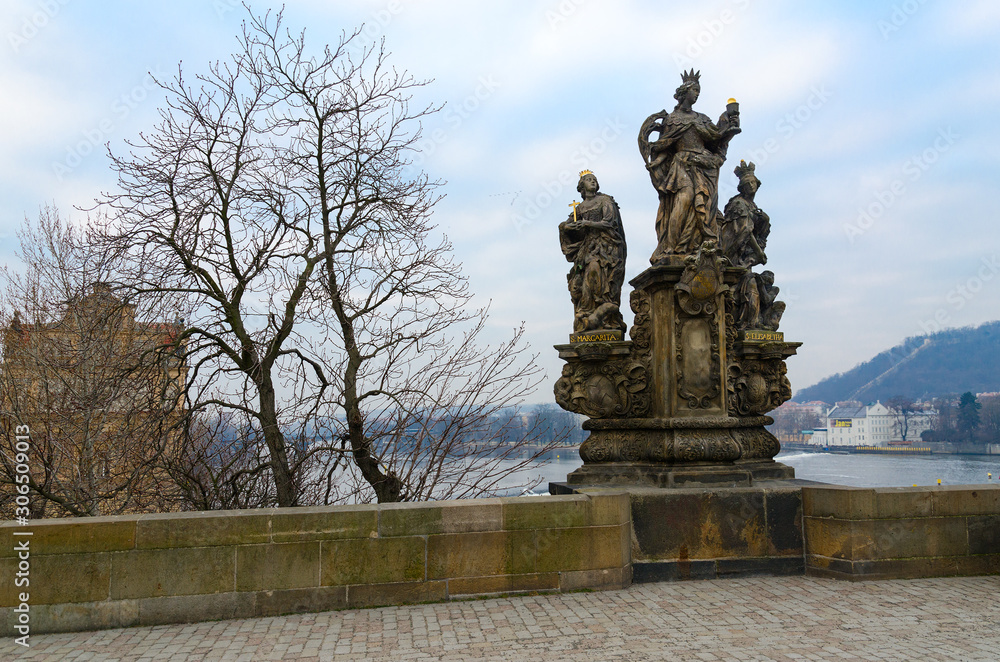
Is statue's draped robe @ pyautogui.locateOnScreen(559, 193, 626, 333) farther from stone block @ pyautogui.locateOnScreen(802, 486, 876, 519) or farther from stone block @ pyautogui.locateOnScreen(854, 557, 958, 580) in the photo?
stone block @ pyautogui.locateOnScreen(854, 557, 958, 580)

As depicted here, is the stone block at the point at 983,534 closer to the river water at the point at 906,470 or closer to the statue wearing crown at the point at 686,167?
the statue wearing crown at the point at 686,167

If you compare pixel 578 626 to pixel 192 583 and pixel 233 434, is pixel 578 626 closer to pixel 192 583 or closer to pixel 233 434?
pixel 192 583

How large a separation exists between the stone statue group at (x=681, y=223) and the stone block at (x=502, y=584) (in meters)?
2.52

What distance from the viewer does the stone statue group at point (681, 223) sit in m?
6.96

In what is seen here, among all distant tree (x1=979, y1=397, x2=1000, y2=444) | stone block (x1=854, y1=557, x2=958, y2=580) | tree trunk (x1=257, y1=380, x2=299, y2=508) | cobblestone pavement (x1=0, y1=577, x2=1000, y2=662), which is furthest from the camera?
distant tree (x1=979, y1=397, x2=1000, y2=444)

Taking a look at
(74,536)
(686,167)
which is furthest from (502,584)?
(686,167)

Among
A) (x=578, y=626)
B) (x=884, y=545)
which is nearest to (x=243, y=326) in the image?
(x=578, y=626)

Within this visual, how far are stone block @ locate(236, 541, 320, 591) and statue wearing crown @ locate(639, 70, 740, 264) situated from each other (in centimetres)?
410

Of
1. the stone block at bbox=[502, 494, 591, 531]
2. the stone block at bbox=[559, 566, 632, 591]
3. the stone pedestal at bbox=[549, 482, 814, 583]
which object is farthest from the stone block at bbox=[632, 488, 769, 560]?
the stone block at bbox=[502, 494, 591, 531]

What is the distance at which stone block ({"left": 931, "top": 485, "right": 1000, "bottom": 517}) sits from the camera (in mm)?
5938

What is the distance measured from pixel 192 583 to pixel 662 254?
496 cm

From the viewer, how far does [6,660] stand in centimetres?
421

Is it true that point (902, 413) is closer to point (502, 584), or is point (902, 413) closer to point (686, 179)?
point (686, 179)

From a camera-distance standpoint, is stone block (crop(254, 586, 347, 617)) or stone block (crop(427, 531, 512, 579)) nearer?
stone block (crop(254, 586, 347, 617))
